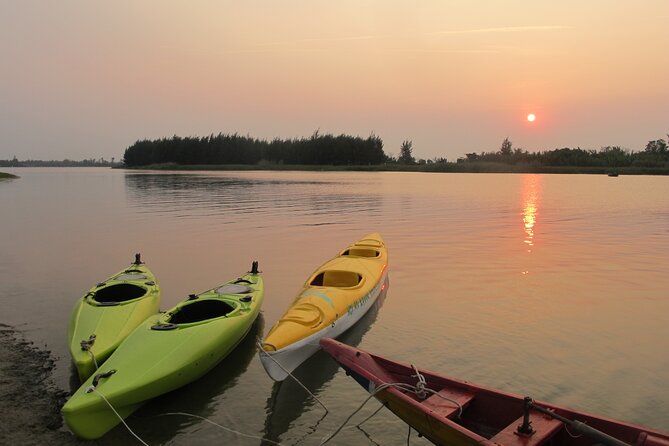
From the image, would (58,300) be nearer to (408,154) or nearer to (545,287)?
(545,287)

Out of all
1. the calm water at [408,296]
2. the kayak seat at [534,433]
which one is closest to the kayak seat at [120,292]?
the calm water at [408,296]

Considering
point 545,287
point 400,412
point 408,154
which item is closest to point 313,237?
point 545,287

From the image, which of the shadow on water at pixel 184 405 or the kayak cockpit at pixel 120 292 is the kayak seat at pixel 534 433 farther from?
the kayak cockpit at pixel 120 292

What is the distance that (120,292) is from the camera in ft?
31.1

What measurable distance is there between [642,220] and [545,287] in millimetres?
16522

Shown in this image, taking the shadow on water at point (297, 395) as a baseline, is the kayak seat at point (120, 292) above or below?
above

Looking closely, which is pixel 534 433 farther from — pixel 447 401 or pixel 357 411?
pixel 357 411

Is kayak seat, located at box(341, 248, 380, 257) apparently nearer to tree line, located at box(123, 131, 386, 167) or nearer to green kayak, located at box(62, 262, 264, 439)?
green kayak, located at box(62, 262, 264, 439)

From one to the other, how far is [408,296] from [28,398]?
7.86 meters

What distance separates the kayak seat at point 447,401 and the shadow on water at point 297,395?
5.70 ft

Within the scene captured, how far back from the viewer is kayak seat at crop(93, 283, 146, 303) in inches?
363

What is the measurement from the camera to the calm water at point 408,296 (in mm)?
6754

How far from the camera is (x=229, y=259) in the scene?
15.6 m

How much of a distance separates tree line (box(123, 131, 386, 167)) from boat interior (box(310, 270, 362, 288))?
99063mm
